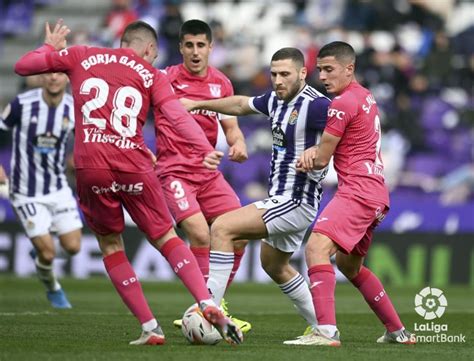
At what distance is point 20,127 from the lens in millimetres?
13227

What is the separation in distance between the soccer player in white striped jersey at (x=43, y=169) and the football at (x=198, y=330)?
4.85m

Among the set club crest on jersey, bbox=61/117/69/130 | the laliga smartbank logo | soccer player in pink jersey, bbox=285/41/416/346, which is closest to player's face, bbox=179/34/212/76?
soccer player in pink jersey, bbox=285/41/416/346

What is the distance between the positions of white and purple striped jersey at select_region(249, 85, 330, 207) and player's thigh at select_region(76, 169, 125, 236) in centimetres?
138

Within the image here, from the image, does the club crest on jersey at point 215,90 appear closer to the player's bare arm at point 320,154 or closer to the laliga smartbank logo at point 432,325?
the player's bare arm at point 320,154

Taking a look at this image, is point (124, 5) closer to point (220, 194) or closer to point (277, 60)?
point (220, 194)

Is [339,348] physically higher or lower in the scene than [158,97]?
lower

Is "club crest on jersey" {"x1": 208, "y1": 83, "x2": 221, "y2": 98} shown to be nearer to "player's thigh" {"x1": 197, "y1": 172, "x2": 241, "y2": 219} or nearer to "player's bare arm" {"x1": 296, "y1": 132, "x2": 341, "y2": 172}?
"player's thigh" {"x1": 197, "y1": 172, "x2": 241, "y2": 219}

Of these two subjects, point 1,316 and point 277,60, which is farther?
point 1,316

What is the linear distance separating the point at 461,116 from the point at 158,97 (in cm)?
1269

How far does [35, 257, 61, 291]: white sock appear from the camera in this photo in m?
12.9

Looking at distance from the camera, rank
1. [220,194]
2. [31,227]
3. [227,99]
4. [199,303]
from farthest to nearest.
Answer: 1. [31,227]
2. [220,194]
3. [227,99]
4. [199,303]

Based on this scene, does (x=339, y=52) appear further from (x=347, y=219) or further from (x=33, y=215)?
(x=33, y=215)

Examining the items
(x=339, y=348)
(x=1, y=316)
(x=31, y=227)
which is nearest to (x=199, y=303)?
(x=339, y=348)

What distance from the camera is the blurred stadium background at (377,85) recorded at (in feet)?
57.8
